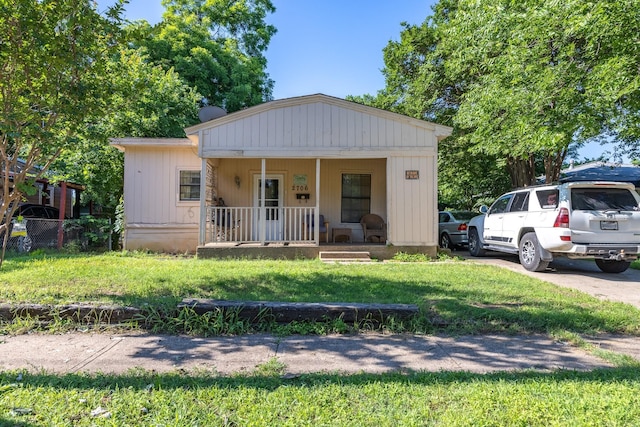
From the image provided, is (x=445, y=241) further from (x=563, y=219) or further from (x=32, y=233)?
(x=32, y=233)

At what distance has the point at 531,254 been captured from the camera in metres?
7.36

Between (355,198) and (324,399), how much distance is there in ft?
30.8

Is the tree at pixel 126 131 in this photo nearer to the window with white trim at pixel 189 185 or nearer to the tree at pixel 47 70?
the window with white trim at pixel 189 185

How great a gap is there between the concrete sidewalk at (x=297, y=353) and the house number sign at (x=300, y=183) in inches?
308

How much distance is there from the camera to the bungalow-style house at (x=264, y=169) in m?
9.34

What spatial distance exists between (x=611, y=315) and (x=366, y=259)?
5.17m

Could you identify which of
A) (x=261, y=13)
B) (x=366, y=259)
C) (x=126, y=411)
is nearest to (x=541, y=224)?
(x=366, y=259)

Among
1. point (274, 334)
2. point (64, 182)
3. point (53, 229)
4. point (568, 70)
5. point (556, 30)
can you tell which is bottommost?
point (274, 334)

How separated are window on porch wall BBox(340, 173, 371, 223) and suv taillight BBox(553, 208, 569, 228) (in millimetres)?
5718

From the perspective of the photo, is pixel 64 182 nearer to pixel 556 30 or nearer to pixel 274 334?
pixel 274 334

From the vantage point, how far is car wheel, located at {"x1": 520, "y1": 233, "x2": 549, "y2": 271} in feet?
23.3

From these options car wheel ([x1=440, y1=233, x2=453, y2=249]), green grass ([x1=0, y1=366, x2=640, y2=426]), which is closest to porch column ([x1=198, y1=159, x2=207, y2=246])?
green grass ([x1=0, y1=366, x2=640, y2=426])

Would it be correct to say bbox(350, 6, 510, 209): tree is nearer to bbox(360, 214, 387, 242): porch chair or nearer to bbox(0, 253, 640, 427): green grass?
bbox(360, 214, 387, 242): porch chair

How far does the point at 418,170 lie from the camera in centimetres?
940
